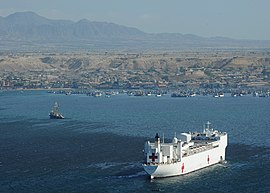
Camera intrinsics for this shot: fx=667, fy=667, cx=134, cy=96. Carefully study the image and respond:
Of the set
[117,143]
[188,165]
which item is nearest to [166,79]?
[117,143]

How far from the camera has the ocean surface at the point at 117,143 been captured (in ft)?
149

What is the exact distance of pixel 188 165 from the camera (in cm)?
4872

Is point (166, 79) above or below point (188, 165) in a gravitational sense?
below

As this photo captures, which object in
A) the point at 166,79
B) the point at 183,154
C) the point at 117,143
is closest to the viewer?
the point at 183,154

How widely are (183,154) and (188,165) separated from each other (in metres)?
0.90

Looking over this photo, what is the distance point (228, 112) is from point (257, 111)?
404 cm

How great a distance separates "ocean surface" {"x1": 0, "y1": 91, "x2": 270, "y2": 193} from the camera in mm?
45344

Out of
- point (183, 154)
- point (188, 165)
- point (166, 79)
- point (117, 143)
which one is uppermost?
point (183, 154)

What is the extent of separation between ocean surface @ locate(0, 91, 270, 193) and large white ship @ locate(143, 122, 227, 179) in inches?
26.5

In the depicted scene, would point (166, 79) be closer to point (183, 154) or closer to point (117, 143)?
point (117, 143)

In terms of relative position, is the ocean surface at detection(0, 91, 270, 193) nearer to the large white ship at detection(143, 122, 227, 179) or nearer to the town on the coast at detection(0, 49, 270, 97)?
the large white ship at detection(143, 122, 227, 179)

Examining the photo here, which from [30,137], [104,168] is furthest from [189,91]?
[104,168]

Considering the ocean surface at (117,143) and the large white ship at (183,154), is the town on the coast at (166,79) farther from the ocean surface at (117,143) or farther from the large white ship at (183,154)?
the large white ship at (183,154)

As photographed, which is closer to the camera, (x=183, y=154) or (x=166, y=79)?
(x=183, y=154)
